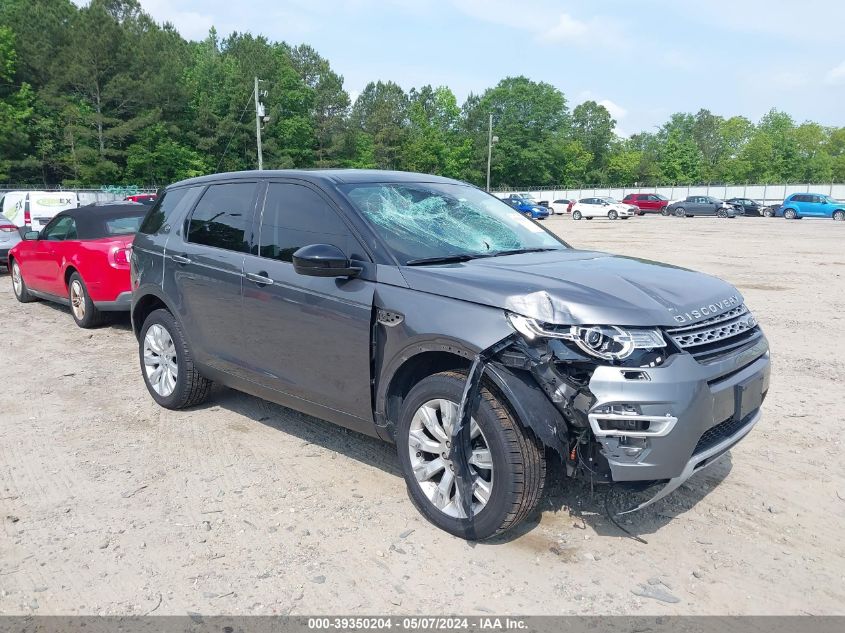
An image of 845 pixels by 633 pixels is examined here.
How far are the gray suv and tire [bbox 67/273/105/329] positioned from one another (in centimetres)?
433

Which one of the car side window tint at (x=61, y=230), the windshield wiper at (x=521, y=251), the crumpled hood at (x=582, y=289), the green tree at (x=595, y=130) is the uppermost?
the green tree at (x=595, y=130)

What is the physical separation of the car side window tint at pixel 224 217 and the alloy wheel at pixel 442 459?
78.5 inches

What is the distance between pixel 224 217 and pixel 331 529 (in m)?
2.54

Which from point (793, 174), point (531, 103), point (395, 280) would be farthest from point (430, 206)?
point (793, 174)

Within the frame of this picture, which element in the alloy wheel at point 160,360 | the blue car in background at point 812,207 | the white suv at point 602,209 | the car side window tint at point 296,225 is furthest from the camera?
the white suv at point 602,209

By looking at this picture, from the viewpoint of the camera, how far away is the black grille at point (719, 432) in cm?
332

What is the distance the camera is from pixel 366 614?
2.99 metres

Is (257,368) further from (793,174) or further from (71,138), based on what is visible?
(793,174)

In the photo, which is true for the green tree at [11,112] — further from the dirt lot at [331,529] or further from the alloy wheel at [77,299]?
the dirt lot at [331,529]

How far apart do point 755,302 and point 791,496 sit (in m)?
7.42

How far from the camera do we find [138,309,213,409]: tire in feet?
17.7

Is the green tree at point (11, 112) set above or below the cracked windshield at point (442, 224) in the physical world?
above

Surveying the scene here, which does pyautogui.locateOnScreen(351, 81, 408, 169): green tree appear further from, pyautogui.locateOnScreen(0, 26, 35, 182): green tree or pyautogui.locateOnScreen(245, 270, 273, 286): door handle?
pyautogui.locateOnScreen(245, 270, 273, 286): door handle

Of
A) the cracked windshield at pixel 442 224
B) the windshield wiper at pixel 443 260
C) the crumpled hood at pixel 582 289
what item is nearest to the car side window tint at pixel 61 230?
the cracked windshield at pixel 442 224
